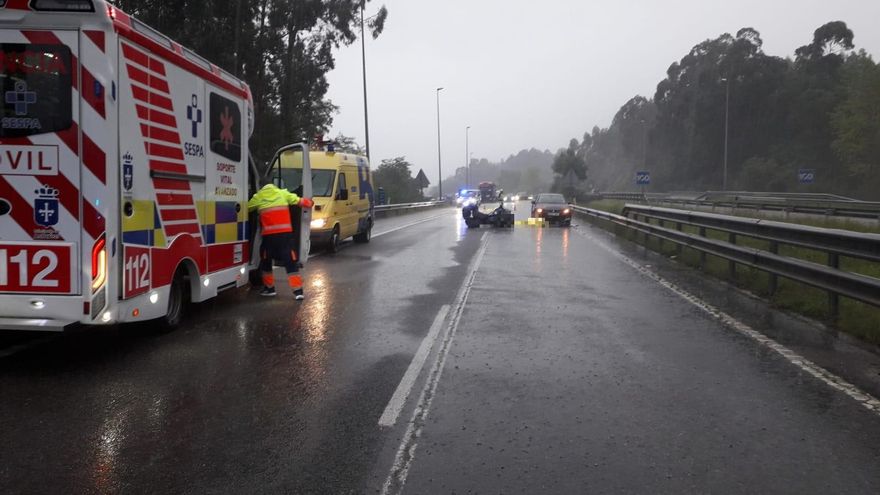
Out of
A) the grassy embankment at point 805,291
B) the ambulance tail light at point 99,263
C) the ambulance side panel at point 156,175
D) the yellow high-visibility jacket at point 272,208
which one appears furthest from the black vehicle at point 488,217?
the ambulance tail light at point 99,263

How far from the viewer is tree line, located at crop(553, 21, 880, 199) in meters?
57.8

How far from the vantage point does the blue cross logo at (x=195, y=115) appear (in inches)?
287

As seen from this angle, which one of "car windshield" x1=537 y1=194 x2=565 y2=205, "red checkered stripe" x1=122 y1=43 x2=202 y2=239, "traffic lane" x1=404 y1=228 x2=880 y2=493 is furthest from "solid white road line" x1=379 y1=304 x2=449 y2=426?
"car windshield" x1=537 y1=194 x2=565 y2=205

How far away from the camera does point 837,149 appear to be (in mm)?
60781

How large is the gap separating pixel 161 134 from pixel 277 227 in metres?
2.88

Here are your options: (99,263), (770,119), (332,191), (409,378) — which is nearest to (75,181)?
(99,263)

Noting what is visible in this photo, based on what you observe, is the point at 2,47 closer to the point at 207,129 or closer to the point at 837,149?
the point at 207,129

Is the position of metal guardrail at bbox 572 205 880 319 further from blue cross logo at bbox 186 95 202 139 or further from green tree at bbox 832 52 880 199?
green tree at bbox 832 52 880 199

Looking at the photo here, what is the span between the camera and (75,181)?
222 inches

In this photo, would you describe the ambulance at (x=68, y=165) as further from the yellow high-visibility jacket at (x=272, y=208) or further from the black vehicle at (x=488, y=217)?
the black vehicle at (x=488, y=217)

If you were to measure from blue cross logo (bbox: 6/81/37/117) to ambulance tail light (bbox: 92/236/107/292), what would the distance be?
1.24 metres

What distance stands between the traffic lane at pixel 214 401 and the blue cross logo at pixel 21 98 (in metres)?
2.23

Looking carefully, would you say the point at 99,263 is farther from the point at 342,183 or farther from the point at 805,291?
the point at 342,183

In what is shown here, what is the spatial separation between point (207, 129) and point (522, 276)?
6.58 meters
